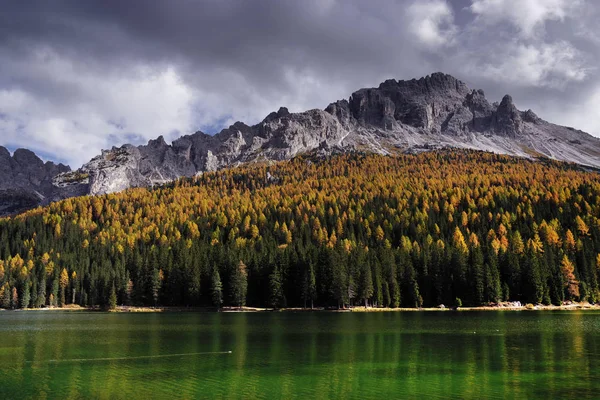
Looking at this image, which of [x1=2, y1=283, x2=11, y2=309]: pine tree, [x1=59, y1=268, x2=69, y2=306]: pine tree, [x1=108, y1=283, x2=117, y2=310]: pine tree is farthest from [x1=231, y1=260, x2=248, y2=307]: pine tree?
[x1=2, y1=283, x2=11, y2=309]: pine tree


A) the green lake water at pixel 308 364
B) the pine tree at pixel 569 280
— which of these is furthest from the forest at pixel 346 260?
the green lake water at pixel 308 364

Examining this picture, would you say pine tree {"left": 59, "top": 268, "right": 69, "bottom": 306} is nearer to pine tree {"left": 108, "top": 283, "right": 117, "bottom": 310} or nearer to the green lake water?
pine tree {"left": 108, "top": 283, "right": 117, "bottom": 310}

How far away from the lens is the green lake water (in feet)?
109

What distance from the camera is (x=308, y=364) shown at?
43.4 meters

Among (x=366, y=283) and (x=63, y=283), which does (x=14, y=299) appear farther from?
(x=366, y=283)

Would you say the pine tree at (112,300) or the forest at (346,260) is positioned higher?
the forest at (346,260)

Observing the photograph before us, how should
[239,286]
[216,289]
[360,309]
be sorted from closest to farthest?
[360,309]
[239,286]
[216,289]

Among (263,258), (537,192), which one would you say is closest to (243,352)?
(263,258)

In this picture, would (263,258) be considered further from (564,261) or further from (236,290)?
(564,261)

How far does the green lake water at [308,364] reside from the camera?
33.2 m

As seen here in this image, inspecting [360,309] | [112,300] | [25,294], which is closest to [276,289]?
[360,309]

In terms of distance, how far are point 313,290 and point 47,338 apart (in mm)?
70680

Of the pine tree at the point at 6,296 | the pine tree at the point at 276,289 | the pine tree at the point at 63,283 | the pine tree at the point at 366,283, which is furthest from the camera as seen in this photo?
the pine tree at the point at 63,283

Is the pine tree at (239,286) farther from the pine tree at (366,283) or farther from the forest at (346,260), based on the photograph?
the pine tree at (366,283)
